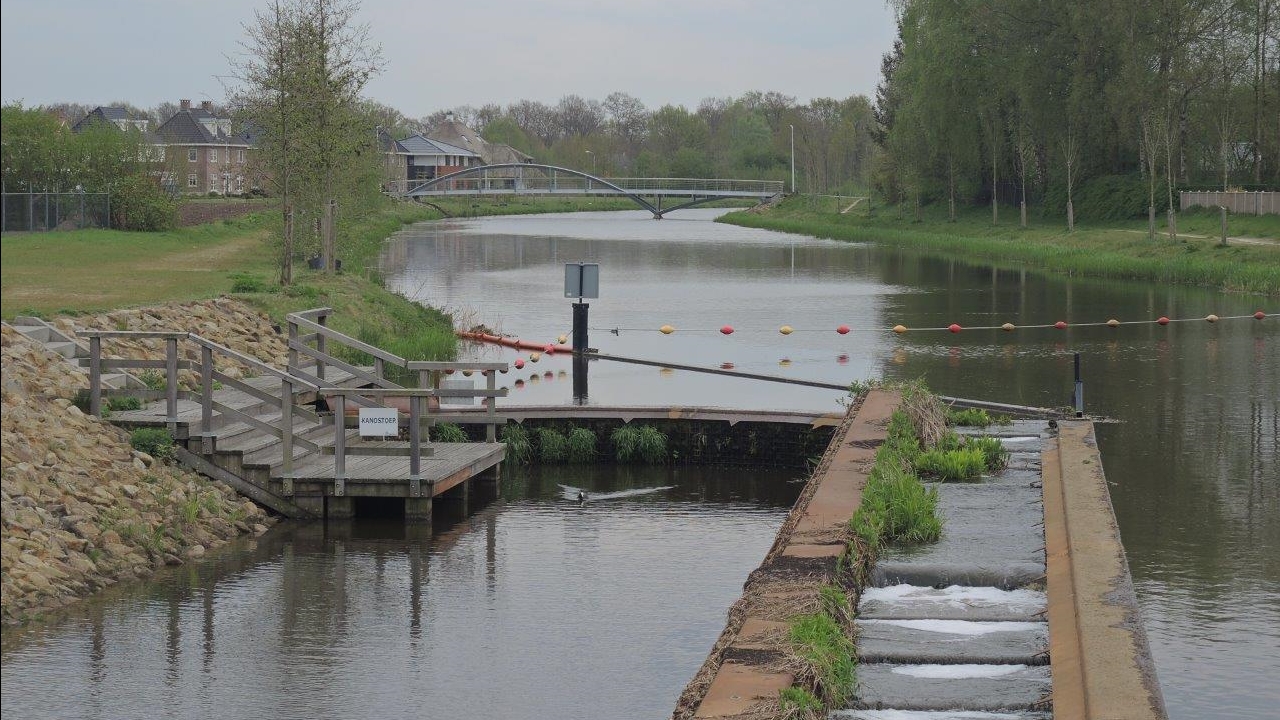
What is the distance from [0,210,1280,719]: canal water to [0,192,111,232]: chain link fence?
12801mm

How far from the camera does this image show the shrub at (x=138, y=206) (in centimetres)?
4400

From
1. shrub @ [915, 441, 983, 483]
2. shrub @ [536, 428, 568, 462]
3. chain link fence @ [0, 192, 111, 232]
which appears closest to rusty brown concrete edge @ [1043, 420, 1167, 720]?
shrub @ [915, 441, 983, 483]

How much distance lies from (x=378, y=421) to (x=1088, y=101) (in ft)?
195

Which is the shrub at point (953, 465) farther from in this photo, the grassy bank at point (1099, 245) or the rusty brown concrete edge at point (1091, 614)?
the grassy bank at point (1099, 245)

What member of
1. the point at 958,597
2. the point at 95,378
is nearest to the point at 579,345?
the point at 95,378

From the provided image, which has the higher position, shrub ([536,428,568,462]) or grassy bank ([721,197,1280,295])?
grassy bank ([721,197,1280,295])

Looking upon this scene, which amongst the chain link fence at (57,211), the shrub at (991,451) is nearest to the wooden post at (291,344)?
the shrub at (991,451)

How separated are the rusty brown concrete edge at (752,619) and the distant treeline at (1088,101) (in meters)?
48.0

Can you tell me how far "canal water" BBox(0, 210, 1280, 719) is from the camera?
1135 centimetres

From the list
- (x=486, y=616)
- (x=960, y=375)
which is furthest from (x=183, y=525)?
(x=960, y=375)

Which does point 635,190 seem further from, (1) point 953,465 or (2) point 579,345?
(1) point 953,465

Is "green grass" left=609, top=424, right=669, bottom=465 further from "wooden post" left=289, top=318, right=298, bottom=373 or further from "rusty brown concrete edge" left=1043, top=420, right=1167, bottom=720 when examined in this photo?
"rusty brown concrete edge" left=1043, top=420, right=1167, bottom=720

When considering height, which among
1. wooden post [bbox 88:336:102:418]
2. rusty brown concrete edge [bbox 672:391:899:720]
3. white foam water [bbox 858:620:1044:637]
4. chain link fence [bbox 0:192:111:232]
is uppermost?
chain link fence [bbox 0:192:111:232]

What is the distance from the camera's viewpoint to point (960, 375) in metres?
A: 28.9
